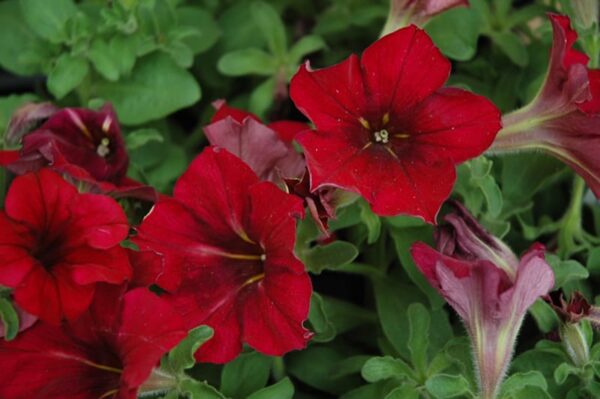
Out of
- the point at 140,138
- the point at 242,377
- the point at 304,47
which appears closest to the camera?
the point at 242,377

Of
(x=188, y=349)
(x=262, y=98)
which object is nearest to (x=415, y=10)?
(x=262, y=98)

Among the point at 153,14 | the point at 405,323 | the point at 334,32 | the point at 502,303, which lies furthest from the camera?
the point at 334,32

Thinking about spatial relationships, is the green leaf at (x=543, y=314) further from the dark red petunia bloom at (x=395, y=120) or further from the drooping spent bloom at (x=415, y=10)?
the drooping spent bloom at (x=415, y=10)

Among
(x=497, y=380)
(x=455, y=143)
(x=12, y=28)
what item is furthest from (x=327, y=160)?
(x=12, y=28)

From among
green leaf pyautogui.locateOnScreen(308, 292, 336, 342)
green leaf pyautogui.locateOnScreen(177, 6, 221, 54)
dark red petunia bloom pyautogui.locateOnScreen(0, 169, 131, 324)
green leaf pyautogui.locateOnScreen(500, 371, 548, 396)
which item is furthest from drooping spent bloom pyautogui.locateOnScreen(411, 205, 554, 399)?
green leaf pyautogui.locateOnScreen(177, 6, 221, 54)

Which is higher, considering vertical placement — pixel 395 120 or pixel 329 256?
pixel 395 120

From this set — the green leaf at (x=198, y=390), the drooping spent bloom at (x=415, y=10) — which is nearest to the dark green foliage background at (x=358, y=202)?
the green leaf at (x=198, y=390)

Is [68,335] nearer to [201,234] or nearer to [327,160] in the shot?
[201,234]

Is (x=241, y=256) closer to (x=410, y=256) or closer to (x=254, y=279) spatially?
(x=254, y=279)

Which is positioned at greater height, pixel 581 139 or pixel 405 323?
pixel 581 139
